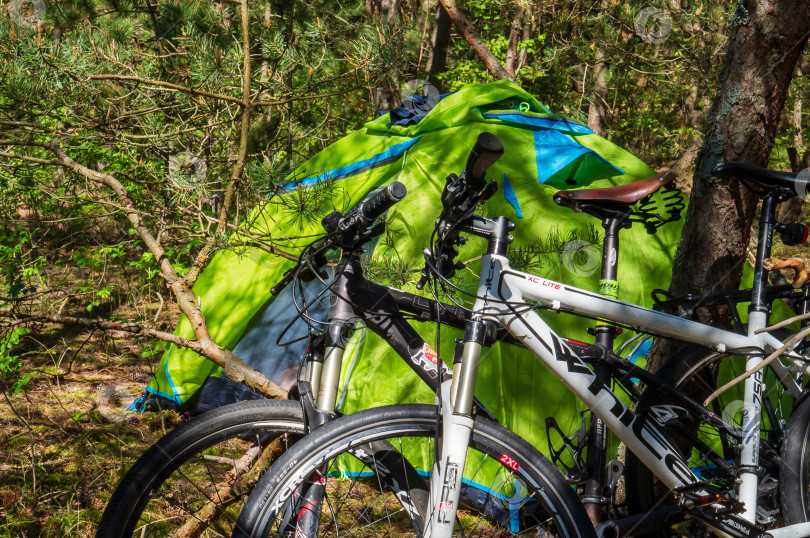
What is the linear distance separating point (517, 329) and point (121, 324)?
5.12 ft

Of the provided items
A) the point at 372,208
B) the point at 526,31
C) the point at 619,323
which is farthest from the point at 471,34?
the point at 526,31

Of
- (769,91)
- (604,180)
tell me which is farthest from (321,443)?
(604,180)

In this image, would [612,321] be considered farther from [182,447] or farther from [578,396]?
[182,447]

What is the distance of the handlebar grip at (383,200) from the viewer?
151 cm

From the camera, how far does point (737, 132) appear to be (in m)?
2.31

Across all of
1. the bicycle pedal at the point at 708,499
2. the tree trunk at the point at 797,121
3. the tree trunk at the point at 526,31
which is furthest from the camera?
the tree trunk at the point at 526,31

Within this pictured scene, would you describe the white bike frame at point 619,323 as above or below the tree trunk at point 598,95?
below

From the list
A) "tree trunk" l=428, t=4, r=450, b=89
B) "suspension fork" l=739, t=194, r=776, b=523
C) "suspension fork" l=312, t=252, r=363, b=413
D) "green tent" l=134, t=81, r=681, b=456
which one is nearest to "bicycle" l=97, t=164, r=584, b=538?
"suspension fork" l=312, t=252, r=363, b=413
